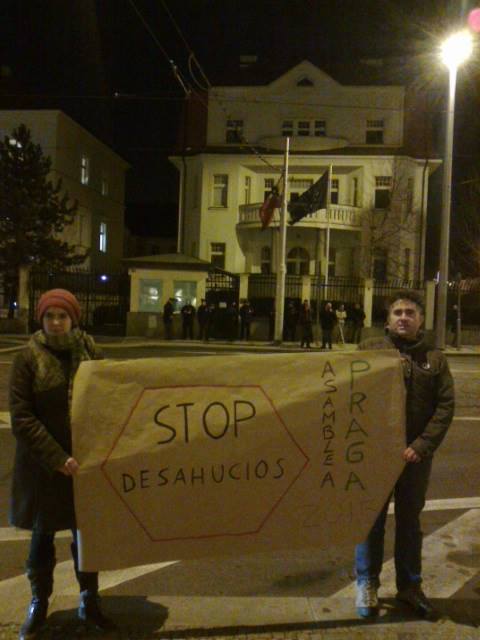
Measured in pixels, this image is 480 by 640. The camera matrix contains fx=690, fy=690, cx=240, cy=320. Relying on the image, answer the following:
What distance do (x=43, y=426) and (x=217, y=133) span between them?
34735 mm

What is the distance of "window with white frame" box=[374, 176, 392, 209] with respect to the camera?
35000mm

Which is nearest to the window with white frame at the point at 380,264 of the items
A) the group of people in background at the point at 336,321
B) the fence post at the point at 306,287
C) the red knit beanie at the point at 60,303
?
the fence post at the point at 306,287

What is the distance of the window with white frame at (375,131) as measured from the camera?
3559 cm

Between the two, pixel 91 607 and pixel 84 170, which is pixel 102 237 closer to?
pixel 84 170

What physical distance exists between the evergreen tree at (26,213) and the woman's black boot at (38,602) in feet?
86.7

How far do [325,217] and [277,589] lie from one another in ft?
99.2

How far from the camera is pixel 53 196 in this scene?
102 ft

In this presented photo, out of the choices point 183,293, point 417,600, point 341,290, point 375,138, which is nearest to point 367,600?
point 417,600

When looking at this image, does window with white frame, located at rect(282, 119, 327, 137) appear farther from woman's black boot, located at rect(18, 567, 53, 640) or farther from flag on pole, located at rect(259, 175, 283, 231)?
woman's black boot, located at rect(18, 567, 53, 640)

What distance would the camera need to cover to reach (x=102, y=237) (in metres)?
44.1

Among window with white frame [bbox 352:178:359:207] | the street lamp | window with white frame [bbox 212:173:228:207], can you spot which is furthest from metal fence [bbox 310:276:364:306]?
window with white frame [bbox 212:173:228:207]

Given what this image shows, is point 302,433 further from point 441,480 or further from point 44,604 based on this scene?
point 441,480

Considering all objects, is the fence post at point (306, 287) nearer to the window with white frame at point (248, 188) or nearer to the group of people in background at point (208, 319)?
the group of people in background at point (208, 319)

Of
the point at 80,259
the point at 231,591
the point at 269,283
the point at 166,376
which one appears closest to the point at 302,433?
the point at 166,376
